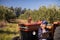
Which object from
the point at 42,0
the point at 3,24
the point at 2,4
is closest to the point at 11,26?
the point at 3,24

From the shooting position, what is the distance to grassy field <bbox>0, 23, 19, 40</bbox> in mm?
3068

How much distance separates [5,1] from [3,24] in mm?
305

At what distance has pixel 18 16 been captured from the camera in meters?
3.09

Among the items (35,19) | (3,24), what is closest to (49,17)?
(35,19)

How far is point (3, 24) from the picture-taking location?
3.13 meters

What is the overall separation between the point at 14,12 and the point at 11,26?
0.62ft

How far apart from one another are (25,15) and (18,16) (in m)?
0.10

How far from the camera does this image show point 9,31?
309 centimetres

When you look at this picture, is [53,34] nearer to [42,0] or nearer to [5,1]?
[42,0]

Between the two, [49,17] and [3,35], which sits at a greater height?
[49,17]

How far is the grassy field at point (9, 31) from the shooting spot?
3068 mm

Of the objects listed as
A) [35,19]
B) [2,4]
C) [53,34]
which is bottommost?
[53,34]

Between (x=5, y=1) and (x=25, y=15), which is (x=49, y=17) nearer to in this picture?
(x=25, y=15)

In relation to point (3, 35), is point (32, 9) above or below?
above
